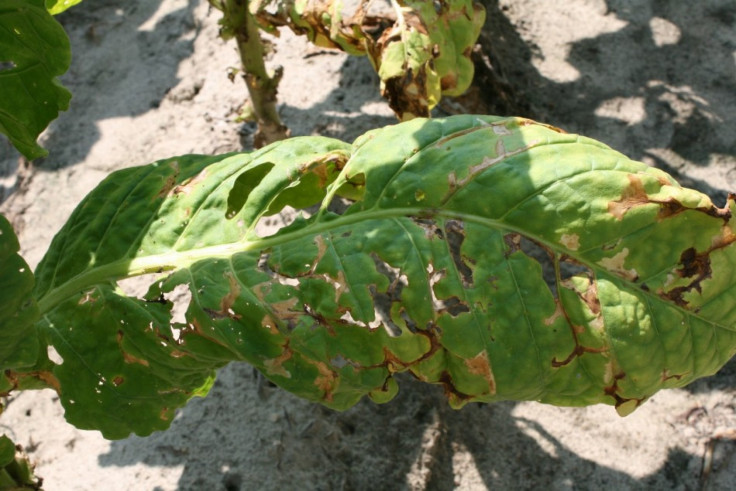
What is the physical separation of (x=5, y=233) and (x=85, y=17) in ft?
10.8

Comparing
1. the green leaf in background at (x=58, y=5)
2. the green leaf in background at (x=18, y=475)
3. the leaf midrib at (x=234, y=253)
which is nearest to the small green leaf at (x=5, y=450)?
the green leaf in background at (x=18, y=475)

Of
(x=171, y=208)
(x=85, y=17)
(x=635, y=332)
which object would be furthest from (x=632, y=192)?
(x=85, y=17)

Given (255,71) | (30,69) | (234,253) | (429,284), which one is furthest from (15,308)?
(255,71)

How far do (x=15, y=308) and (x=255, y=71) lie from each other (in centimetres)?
166

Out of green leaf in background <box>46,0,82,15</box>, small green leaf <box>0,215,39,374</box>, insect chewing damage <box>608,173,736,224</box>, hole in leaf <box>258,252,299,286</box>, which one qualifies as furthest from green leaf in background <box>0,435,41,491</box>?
insect chewing damage <box>608,173,736,224</box>

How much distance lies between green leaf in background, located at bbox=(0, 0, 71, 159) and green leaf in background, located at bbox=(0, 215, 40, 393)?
48cm

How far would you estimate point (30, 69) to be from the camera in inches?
70.7

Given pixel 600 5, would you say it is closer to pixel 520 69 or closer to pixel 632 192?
pixel 520 69

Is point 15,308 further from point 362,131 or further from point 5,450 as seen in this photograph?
point 362,131

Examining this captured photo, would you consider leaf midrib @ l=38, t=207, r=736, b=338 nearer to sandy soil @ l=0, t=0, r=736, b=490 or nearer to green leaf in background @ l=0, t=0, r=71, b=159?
green leaf in background @ l=0, t=0, r=71, b=159

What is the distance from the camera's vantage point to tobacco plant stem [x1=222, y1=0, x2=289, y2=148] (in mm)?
2785

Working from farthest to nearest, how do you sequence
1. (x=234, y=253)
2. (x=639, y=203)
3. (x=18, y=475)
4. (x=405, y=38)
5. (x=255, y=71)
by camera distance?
(x=255, y=71) < (x=405, y=38) < (x=18, y=475) < (x=234, y=253) < (x=639, y=203)

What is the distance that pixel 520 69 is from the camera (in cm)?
387

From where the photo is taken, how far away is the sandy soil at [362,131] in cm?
257
